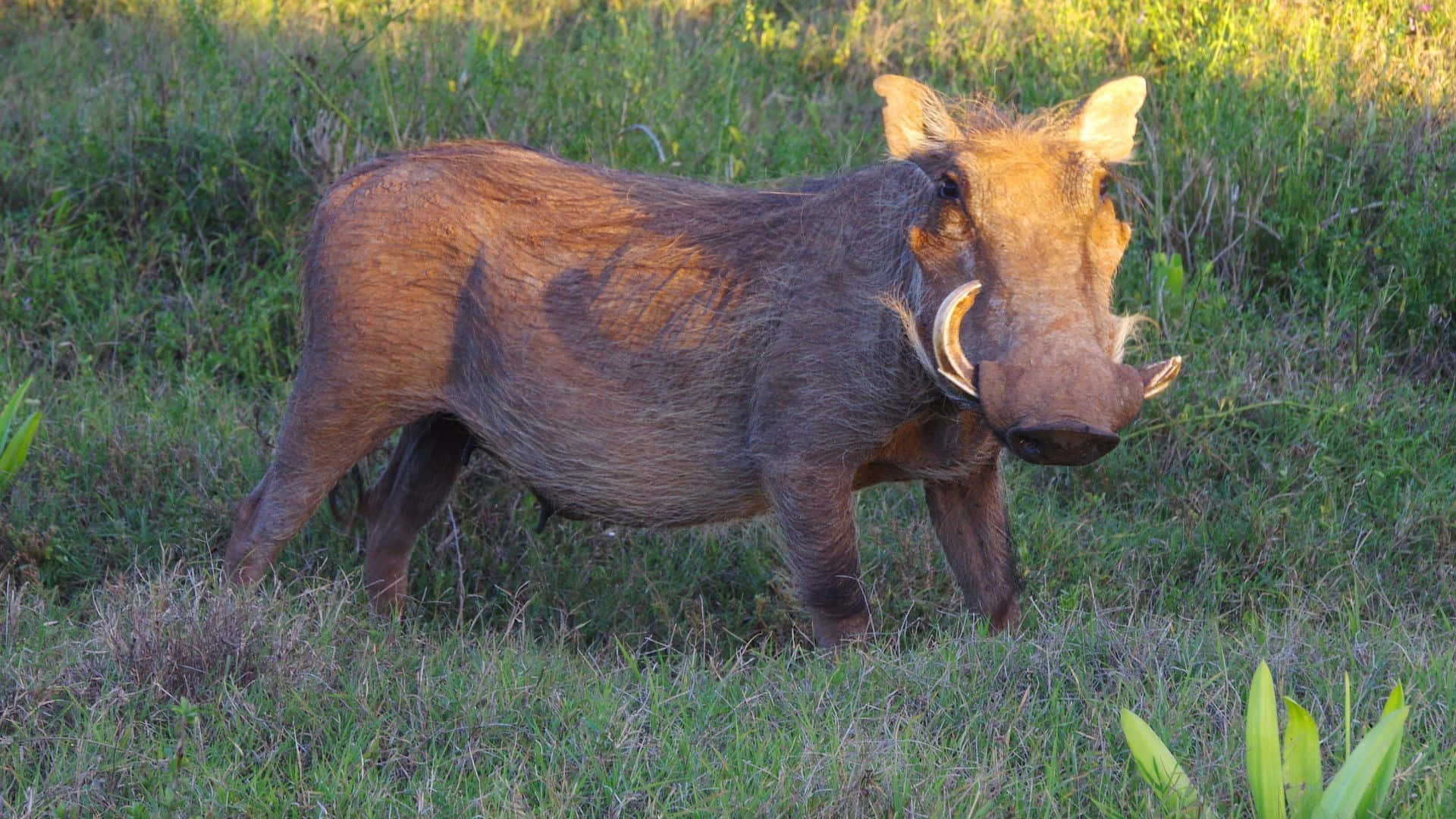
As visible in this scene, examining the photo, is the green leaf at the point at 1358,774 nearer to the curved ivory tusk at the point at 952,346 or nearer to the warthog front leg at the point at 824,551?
the curved ivory tusk at the point at 952,346

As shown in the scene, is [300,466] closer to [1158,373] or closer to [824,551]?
[824,551]

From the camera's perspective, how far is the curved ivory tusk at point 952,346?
3117 millimetres

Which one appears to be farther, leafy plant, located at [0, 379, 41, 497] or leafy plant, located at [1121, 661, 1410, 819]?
leafy plant, located at [0, 379, 41, 497]

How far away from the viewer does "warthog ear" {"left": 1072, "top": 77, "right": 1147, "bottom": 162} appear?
3484mm

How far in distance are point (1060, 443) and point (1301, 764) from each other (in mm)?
776

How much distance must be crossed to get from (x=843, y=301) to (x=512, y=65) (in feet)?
8.97

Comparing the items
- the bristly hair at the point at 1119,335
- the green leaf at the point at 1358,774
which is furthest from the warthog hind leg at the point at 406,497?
the green leaf at the point at 1358,774

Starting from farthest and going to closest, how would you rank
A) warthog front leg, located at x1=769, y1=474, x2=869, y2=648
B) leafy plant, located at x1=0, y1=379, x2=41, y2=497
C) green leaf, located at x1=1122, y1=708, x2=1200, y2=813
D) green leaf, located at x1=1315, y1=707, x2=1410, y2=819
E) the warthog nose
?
leafy plant, located at x1=0, y1=379, x2=41, y2=497
warthog front leg, located at x1=769, y1=474, x2=869, y2=648
the warthog nose
green leaf, located at x1=1122, y1=708, x2=1200, y2=813
green leaf, located at x1=1315, y1=707, x2=1410, y2=819

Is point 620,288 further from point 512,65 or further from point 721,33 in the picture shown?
point 721,33

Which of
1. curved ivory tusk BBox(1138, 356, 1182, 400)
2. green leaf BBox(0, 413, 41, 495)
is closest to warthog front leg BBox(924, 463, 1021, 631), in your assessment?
curved ivory tusk BBox(1138, 356, 1182, 400)

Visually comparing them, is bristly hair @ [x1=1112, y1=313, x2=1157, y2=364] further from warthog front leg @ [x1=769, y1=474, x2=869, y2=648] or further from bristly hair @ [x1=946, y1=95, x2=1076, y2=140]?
warthog front leg @ [x1=769, y1=474, x2=869, y2=648]

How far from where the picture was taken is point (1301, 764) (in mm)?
2391

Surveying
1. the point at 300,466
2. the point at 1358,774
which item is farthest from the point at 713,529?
the point at 1358,774

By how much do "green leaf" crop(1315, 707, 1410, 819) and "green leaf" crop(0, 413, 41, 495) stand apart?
3.16m
